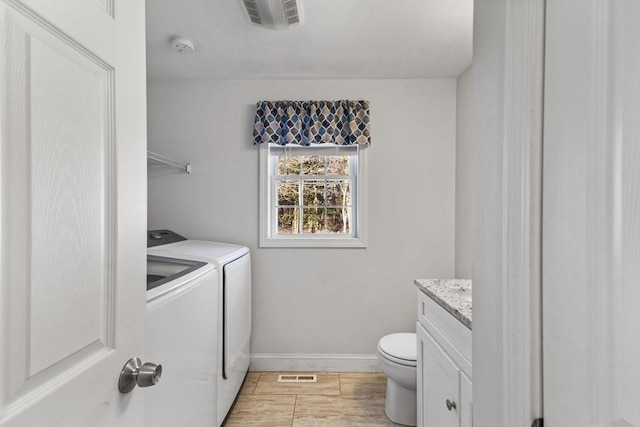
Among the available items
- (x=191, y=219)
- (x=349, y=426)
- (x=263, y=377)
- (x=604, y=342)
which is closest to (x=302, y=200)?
(x=191, y=219)

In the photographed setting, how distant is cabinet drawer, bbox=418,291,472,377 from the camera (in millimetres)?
1011

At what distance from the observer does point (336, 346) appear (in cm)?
255

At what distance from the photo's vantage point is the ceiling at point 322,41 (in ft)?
5.62

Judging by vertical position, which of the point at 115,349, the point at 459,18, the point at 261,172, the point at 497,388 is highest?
the point at 459,18

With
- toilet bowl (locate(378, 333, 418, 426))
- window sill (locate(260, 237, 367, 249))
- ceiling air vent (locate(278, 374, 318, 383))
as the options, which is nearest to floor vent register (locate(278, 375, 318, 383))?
ceiling air vent (locate(278, 374, 318, 383))

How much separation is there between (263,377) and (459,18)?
271 centimetres

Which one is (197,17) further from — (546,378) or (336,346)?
(336,346)

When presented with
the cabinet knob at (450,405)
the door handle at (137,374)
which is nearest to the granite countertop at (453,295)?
the cabinet knob at (450,405)

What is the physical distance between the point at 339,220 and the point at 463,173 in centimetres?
102

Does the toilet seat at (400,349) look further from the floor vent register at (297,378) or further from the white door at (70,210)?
the white door at (70,210)

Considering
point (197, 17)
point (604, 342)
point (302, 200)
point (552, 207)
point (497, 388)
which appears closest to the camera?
point (604, 342)

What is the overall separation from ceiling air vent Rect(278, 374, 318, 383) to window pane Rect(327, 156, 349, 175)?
1.61 m

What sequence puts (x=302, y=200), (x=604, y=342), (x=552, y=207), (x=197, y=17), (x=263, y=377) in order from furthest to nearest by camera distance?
1. (x=302, y=200)
2. (x=263, y=377)
3. (x=197, y=17)
4. (x=552, y=207)
5. (x=604, y=342)

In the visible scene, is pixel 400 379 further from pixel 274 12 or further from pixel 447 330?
pixel 274 12
